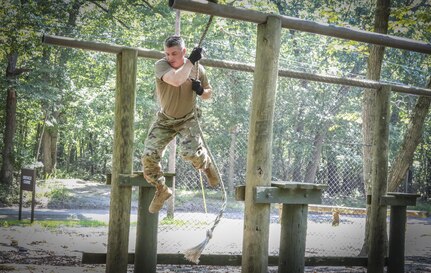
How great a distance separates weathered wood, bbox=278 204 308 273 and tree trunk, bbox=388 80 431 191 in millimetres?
4353

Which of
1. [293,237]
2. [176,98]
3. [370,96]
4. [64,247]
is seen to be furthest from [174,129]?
[64,247]

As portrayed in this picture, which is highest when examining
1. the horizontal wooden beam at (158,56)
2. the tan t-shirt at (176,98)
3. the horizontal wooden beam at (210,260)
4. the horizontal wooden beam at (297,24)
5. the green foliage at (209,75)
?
the green foliage at (209,75)

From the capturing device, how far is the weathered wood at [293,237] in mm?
4359

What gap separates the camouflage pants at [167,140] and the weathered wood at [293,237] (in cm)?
94

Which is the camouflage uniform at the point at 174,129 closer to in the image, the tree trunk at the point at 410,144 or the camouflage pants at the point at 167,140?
the camouflage pants at the point at 167,140

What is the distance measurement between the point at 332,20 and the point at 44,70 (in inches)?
443

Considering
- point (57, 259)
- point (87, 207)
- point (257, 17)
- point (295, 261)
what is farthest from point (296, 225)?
point (87, 207)

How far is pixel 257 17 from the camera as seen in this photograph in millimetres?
4195

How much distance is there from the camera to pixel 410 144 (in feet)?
26.7

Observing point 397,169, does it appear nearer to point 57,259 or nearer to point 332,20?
point 332,20

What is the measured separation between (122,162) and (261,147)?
1.60 m

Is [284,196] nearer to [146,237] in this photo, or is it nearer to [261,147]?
[261,147]

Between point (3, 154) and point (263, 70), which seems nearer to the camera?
point (263, 70)

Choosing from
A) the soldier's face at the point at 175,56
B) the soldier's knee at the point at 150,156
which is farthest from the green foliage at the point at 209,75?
the soldier's face at the point at 175,56
